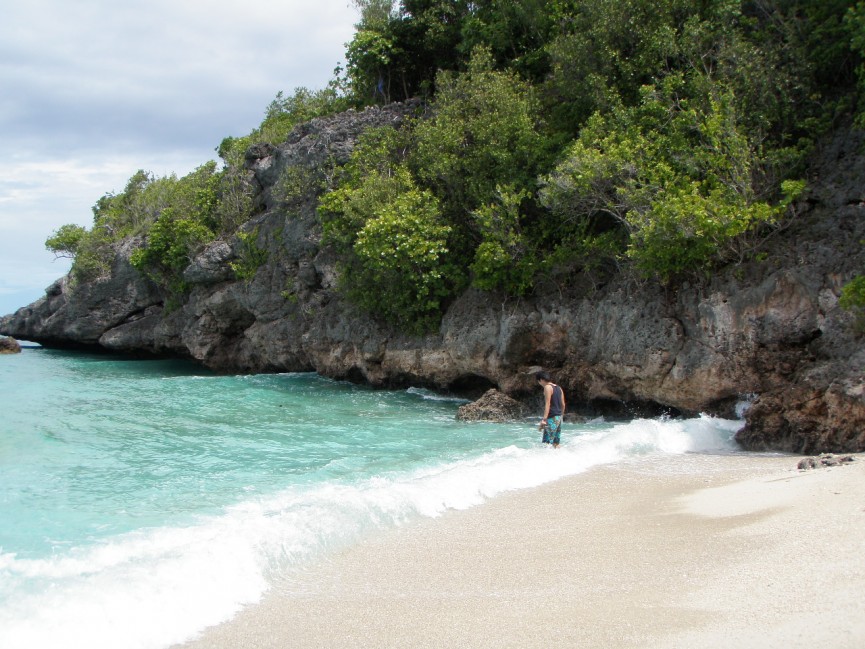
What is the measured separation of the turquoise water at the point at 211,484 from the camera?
5.68 m

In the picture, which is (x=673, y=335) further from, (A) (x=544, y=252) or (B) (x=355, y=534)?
(B) (x=355, y=534)

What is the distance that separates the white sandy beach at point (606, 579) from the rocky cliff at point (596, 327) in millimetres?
4162

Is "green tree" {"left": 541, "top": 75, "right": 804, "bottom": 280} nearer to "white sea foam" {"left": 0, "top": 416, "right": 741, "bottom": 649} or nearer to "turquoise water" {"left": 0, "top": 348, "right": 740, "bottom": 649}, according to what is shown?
"turquoise water" {"left": 0, "top": 348, "right": 740, "bottom": 649}

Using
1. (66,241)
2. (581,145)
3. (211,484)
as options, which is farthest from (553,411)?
(66,241)

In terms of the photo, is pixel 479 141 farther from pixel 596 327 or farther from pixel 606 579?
pixel 606 579

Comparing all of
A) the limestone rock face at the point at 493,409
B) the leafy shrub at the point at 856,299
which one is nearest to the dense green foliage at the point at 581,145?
the leafy shrub at the point at 856,299

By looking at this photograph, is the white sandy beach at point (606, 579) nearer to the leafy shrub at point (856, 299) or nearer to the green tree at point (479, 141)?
the leafy shrub at point (856, 299)

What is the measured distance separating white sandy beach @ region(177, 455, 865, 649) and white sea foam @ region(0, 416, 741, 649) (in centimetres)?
34

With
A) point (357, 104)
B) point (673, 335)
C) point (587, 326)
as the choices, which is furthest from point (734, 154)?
point (357, 104)

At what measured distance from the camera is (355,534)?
287 inches

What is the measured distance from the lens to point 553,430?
1173 cm

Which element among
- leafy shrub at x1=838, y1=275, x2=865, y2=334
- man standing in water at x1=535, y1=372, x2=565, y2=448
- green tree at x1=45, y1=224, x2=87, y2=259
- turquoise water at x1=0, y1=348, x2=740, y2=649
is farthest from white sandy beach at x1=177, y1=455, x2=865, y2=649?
green tree at x1=45, y1=224, x2=87, y2=259

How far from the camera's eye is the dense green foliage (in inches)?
523

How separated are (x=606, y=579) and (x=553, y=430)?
616 cm
